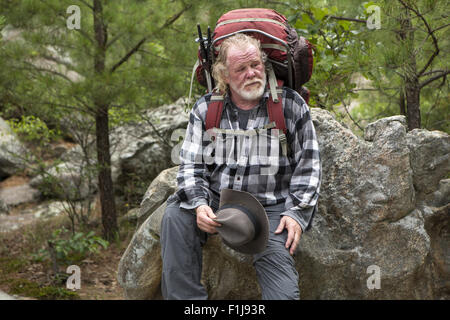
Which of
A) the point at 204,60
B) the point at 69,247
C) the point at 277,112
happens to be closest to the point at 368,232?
the point at 277,112

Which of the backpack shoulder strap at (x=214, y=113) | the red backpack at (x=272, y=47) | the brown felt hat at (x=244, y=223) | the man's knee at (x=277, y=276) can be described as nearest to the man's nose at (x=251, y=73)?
the red backpack at (x=272, y=47)

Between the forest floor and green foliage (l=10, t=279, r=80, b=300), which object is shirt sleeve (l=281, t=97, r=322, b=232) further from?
green foliage (l=10, t=279, r=80, b=300)

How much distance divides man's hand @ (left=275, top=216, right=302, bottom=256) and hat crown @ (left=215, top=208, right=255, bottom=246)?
19 centimetres

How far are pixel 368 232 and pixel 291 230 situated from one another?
3.13 feet

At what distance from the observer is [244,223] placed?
2891 mm

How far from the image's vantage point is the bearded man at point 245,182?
296 centimetres

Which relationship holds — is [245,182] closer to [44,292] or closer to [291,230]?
Result: [291,230]

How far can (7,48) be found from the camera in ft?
17.6

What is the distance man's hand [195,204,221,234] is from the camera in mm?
2957

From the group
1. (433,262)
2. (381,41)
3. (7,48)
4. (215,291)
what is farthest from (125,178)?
(433,262)

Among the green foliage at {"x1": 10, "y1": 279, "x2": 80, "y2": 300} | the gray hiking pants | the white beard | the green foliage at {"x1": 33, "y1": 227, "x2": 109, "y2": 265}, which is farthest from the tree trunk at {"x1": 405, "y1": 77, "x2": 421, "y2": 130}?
the green foliage at {"x1": 10, "y1": 279, "x2": 80, "y2": 300}

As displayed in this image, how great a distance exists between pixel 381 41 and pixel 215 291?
2864mm
